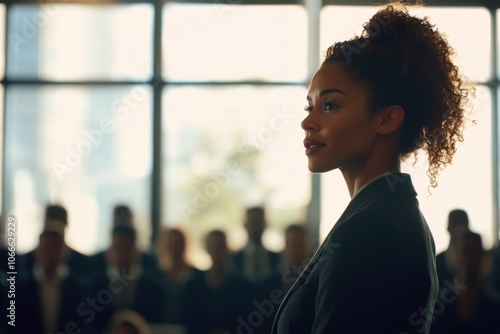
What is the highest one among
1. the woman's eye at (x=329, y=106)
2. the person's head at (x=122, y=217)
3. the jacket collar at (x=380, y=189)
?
the woman's eye at (x=329, y=106)

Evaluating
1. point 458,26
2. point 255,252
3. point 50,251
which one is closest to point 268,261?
point 255,252

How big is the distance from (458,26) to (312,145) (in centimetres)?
467

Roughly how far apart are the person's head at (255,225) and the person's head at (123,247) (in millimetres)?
614

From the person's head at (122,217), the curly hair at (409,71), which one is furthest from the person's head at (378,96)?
the person's head at (122,217)

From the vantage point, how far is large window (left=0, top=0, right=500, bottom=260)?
5.29 m

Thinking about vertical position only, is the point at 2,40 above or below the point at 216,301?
above

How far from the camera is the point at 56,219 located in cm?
412

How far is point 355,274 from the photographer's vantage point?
2.77 ft

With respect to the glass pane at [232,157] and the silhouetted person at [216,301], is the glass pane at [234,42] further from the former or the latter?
the silhouetted person at [216,301]

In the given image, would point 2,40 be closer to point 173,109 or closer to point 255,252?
point 173,109

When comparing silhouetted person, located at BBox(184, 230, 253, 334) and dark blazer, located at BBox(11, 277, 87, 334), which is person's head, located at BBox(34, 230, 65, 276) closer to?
dark blazer, located at BBox(11, 277, 87, 334)

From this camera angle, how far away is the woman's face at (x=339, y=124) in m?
0.97

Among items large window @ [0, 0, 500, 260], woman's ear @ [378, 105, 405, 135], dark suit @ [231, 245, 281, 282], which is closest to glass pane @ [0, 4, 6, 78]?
large window @ [0, 0, 500, 260]

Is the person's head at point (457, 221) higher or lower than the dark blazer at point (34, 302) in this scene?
higher
